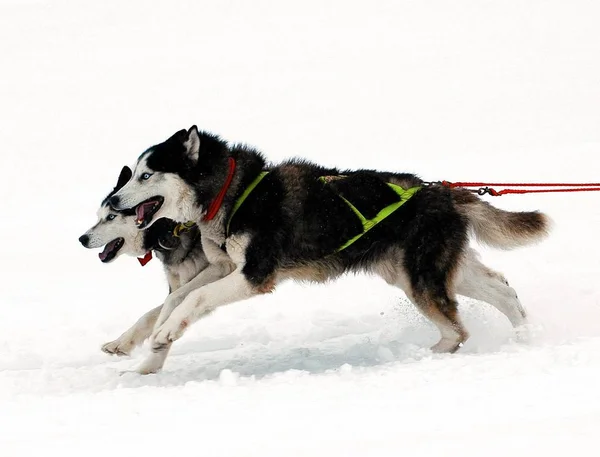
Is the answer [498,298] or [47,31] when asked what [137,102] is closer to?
[47,31]

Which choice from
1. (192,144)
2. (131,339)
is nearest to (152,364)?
(131,339)

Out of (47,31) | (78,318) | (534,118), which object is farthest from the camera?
(47,31)

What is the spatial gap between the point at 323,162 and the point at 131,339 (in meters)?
9.42

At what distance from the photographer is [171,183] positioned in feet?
20.0

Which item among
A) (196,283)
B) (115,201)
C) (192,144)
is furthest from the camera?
(196,283)

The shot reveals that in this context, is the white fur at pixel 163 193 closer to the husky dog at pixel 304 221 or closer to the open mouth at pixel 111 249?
the husky dog at pixel 304 221

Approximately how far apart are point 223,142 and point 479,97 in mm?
14215

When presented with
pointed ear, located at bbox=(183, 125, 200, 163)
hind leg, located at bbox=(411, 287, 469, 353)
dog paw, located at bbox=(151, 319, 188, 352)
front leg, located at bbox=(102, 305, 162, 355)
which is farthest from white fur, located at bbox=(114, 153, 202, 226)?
hind leg, located at bbox=(411, 287, 469, 353)

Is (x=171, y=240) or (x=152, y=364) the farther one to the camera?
(x=171, y=240)

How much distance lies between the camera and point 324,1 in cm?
2931

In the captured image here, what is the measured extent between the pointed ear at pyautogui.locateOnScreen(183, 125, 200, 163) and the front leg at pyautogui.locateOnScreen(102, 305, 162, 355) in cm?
133

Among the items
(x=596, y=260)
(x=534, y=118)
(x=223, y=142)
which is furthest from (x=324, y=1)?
(x=223, y=142)

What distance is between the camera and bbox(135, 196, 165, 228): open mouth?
6.11 metres

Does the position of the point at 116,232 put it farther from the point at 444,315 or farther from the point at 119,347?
the point at 444,315
